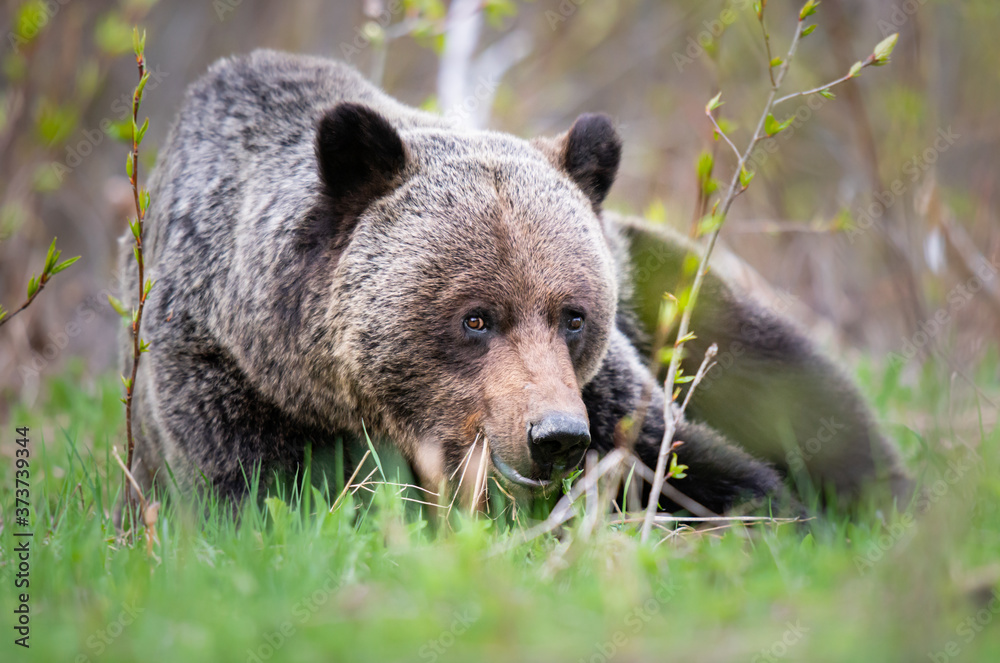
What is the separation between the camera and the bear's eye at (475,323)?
3244 millimetres

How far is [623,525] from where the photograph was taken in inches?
124

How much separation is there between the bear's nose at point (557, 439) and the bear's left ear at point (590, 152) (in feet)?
4.62

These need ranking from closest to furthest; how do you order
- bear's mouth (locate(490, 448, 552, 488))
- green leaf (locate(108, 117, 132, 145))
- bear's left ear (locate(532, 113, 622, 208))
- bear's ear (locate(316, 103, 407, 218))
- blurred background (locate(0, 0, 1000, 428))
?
bear's mouth (locate(490, 448, 552, 488)) < bear's ear (locate(316, 103, 407, 218)) < bear's left ear (locate(532, 113, 622, 208)) < green leaf (locate(108, 117, 132, 145)) < blurred background (locate(0, 0, 1000, 428))

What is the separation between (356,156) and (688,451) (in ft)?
6.20

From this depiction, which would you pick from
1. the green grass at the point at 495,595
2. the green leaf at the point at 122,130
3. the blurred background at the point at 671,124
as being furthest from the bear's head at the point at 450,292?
the green leaf at the point at 122,130

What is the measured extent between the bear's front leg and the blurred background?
86 cm

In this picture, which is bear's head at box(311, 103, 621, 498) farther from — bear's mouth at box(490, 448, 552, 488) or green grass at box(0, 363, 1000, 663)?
green grass at box(0, 363, 1000, 663)

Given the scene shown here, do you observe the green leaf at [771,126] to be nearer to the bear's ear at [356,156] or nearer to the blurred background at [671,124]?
the blurred background at [671,124]

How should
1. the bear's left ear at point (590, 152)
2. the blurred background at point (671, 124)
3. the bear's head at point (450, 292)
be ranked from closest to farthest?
the bear's head at point (450, 292)
the bear's left ear at point (590, 152)
the blurred background at point (671, 124)

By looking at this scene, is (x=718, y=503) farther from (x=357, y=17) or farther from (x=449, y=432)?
(x=357, y=17)

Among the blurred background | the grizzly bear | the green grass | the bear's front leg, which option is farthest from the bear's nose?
the blurred background

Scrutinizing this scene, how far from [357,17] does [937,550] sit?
12042mm

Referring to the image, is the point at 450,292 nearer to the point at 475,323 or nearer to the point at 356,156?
the point at 475,323

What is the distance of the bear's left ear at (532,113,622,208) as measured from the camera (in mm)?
3838
